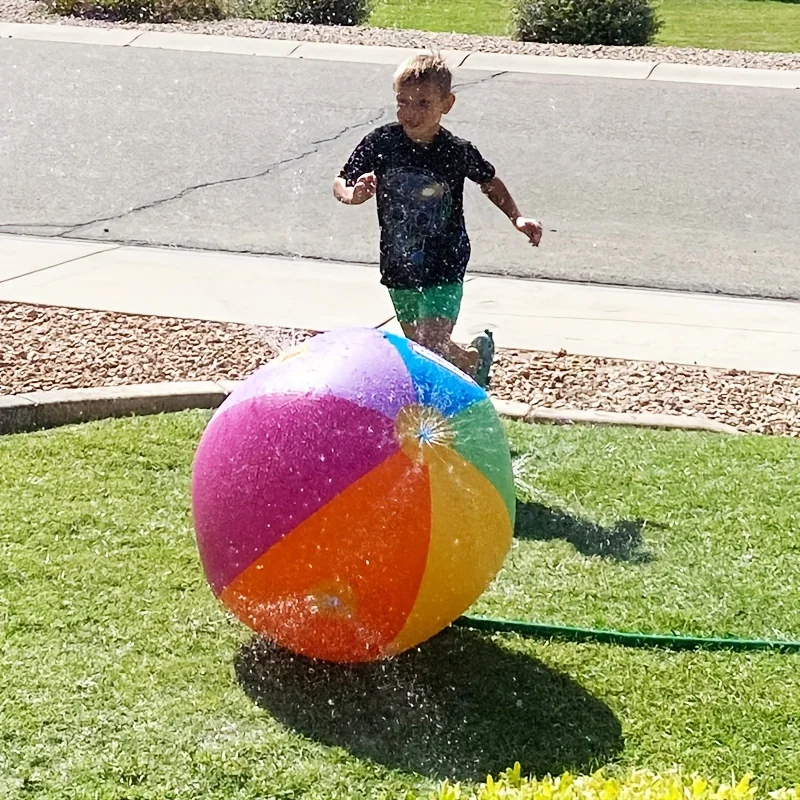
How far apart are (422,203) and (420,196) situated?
0.09 ft

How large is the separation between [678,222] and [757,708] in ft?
22.0

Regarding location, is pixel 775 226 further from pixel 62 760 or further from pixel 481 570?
pixel 62 760

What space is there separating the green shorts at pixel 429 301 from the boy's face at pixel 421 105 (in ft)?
1.92

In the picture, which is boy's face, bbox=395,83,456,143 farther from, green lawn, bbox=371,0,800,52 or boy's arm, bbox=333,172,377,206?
green lawn, bbox=371,0,800,52

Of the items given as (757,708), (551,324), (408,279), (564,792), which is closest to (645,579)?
(757,708)

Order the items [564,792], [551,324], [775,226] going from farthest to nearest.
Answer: [775,226], [551,324], [564,792]

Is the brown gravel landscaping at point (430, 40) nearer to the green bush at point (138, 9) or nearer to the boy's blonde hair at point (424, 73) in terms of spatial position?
the green bush at point (138, 9)

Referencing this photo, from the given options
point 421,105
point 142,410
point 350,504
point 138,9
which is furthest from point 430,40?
point 350,504

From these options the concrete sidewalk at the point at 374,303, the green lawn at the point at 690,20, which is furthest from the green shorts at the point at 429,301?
the green lawn at the point at 690,20

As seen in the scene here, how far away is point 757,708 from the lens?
3.89 m

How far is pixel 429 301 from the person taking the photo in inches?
212

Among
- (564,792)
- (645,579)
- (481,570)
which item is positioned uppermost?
(564,792)

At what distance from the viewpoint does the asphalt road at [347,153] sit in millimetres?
9453

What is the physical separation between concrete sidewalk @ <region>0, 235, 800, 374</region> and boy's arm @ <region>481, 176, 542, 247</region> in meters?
1.96
